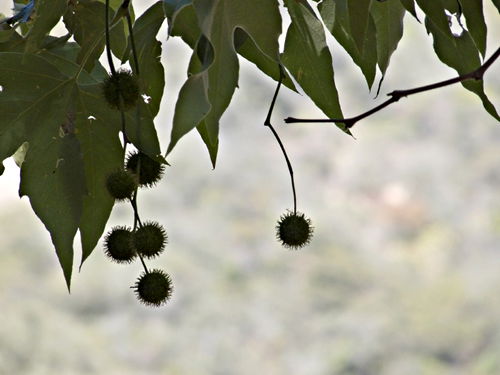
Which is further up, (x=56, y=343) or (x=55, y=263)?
(x=55, y=263)

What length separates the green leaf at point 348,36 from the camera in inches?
47.3

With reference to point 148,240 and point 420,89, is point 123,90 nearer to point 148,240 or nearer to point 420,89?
point 148,240

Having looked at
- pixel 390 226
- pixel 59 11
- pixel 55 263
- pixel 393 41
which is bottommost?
pixel 59 11

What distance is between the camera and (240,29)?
1.16 m

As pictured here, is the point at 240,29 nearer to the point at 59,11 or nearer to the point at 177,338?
the point at 59,11

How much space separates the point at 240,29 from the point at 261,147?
12918 millimetres

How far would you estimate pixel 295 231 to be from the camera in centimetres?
135

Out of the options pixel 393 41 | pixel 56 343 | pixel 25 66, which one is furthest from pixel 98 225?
pixel 56 343

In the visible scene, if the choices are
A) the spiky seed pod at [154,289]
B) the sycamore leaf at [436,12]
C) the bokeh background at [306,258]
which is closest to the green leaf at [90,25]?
the spiky seed pod at [154,289]

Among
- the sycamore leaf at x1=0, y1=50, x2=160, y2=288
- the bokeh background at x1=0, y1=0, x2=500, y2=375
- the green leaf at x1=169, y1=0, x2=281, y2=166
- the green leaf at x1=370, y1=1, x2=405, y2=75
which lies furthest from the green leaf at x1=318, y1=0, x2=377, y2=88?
the bokeh background at x1=0, y1=0, x2=500, y2=375

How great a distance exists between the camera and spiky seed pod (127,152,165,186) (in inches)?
48.6

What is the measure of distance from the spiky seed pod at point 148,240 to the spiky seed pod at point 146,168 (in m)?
0.05

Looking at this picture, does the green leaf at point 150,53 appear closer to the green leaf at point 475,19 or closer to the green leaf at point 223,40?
the green leaf at point 223,40

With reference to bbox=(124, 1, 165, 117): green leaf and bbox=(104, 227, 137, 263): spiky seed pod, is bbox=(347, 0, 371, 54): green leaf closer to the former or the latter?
bbox=(124, 1, 165, 117): green leaf
